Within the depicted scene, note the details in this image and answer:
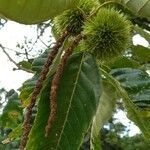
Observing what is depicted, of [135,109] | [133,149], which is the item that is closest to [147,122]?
[135,109]

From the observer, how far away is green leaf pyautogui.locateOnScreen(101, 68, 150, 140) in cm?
141

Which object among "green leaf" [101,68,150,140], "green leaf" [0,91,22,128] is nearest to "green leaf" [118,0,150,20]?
"green leaf" [101,68,150,140]

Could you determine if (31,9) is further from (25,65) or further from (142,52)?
(25,65)

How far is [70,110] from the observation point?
4.21 ft

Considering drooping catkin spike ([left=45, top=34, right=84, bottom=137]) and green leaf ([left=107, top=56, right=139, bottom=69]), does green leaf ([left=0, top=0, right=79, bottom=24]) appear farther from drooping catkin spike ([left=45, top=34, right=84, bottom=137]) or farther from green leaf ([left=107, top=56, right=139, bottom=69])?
green leaf ([left=107, top=56, right=139, bottom=69])

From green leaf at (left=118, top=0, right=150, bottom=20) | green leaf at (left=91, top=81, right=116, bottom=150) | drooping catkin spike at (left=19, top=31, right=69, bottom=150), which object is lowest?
drooping catkin spike at (left=19, top=31, right=69, bottom=150)

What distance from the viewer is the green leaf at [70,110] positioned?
123 cm

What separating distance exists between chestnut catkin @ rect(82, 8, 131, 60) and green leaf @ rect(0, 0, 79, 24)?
0.35 meters

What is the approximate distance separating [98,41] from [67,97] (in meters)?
0.22

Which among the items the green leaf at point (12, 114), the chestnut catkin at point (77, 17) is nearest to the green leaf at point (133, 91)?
→ the chestnut catkin at point (77, 17)

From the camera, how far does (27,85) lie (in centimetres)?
153

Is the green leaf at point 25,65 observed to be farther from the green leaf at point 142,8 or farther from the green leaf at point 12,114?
the green leaf at point 142,8

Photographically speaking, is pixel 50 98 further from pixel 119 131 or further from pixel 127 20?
pixel 119 131

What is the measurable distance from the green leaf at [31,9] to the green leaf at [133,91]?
→ 439 mm
